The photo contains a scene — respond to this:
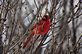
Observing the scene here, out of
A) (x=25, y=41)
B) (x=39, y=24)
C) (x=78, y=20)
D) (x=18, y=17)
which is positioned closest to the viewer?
(x=39, y=24)

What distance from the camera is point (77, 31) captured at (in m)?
3.10

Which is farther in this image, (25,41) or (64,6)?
(64,6)

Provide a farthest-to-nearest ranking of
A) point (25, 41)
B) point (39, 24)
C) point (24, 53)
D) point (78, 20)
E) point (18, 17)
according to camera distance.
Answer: point (78, 20) → point (18, 17) → point (24, 53) → point (25, 41) → point (39, 24)

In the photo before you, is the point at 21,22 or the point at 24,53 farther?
the point at 21,22

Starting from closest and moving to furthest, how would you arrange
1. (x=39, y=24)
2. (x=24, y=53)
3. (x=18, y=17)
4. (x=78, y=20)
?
(x=39, y=24)
(x=24, y=53)
(x=18, y=17)
(x=78, y=20)

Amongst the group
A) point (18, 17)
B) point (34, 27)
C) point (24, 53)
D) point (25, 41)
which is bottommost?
point (24, 53)

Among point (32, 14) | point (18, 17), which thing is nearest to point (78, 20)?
point (32, 14)

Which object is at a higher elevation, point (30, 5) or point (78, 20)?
point (30, 5)

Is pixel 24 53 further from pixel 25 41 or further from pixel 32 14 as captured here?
pixel 25 41

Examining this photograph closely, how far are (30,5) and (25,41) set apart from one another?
1356 mm

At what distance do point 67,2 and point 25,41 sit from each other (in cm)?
148

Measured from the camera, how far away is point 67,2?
9.98 feet

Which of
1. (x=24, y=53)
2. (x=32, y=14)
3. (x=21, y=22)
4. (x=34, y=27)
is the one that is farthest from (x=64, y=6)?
(x=34, y=27)

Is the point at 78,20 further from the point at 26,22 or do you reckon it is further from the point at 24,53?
the point at 24,53
